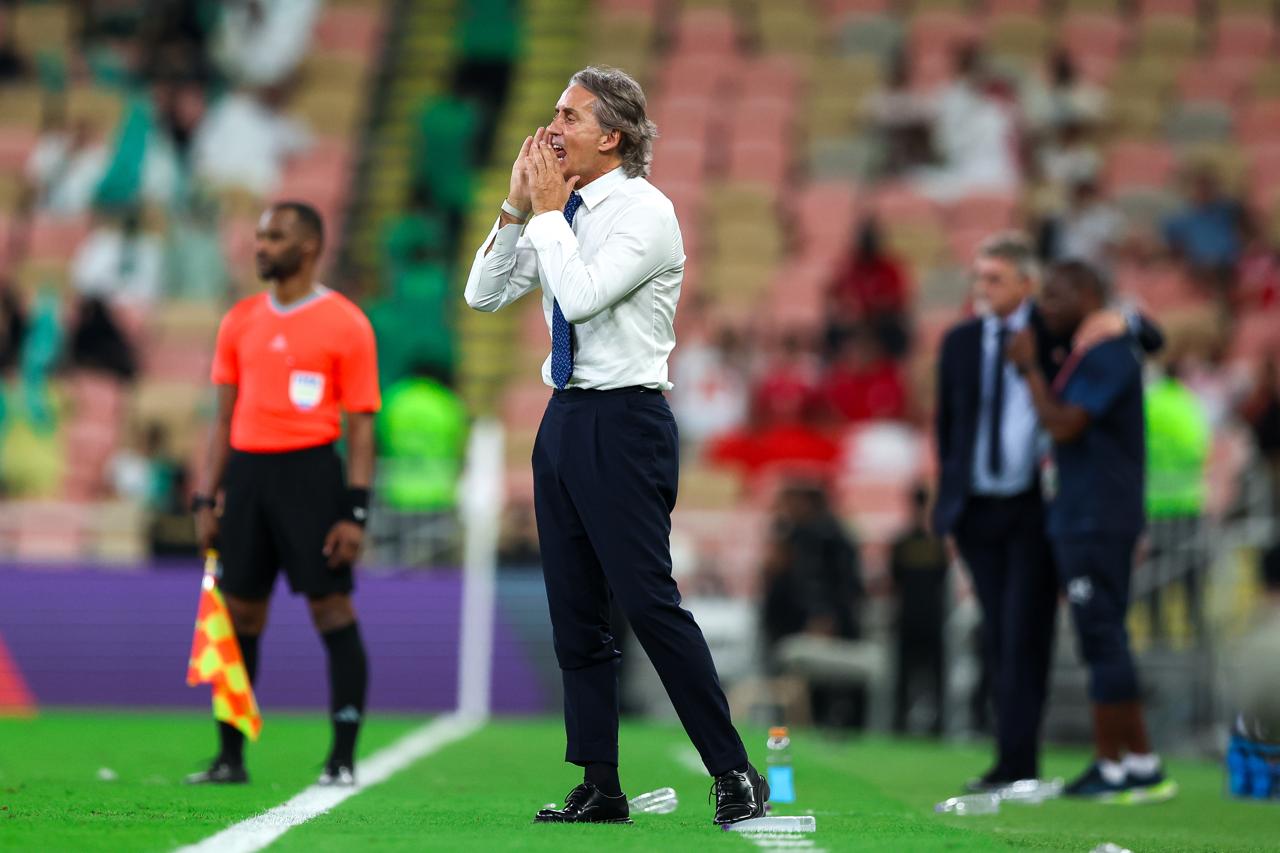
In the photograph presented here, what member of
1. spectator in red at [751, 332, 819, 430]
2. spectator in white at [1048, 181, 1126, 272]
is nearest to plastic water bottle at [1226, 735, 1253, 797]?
spectator in red at [751, 332, 819, 430]

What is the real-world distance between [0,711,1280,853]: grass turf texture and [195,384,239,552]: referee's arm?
925 mm

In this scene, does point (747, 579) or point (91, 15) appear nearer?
point (747, 579)

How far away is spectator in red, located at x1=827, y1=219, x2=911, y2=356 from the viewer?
16875mm

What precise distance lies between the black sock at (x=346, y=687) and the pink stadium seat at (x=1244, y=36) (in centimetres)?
1499

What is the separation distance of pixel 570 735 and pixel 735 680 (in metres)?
7.93

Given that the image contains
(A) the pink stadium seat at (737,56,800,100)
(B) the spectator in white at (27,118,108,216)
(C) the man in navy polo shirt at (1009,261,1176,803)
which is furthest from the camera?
(A) the pink stadium seat at (737,56,800,100)

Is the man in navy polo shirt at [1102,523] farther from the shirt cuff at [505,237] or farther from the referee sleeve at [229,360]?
the referee sleeve at [229,360]

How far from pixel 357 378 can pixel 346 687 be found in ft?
3.63

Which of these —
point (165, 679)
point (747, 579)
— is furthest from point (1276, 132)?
point (165, 679)

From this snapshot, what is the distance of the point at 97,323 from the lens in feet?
56.6

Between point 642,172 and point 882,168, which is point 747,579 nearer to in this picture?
point 882,168

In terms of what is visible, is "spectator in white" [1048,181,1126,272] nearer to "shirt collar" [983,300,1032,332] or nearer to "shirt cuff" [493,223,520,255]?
"shirt collar" [983,300,1032,332]

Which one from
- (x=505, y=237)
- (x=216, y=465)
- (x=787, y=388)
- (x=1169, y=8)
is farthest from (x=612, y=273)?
(x=1169, y=8)

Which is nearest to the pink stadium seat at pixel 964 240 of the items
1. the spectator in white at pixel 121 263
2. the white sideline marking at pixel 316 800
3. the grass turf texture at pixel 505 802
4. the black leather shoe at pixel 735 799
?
the spectator in white at pixel 121 263
